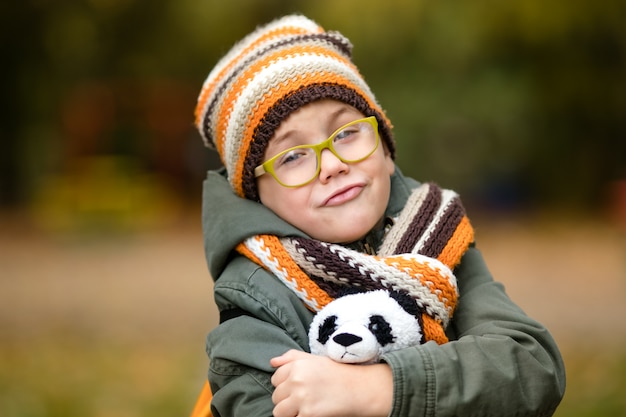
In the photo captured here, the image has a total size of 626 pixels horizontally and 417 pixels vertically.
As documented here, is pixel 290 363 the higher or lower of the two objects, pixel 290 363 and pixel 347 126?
the lower

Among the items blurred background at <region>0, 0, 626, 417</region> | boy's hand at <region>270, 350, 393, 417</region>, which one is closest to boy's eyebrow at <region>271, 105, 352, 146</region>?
boy's hand at <region>270, 350, 393, 417</region>

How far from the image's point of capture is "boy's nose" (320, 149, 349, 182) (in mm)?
1791

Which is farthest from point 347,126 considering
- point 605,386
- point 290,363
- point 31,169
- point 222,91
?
point 31,169

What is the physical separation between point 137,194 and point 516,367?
6.63m

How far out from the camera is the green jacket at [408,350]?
62.5 inches

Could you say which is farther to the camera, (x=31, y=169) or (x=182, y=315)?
(x=31, y=169)

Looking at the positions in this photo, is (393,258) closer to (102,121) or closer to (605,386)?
(605,386)

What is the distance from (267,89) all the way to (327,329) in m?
0.53

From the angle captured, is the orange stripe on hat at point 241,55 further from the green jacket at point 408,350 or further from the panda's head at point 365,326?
the panda's head at point 365,326

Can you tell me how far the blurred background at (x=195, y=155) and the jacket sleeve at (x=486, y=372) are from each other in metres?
2.89

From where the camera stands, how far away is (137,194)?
26.1ft

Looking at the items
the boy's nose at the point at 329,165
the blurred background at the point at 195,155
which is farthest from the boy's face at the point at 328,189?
the blurred background at the point at 195,155

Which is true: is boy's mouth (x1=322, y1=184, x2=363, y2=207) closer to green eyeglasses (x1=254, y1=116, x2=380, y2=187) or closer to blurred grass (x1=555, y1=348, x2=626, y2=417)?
green eyeglasses (x1=254, y1=116, x2=380, y2=187)

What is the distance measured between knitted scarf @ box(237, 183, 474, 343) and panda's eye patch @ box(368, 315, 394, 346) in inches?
3.3
